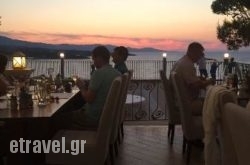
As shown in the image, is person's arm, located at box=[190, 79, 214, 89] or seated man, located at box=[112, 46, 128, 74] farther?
seated man, located at box=[112, 46, 128, 74]

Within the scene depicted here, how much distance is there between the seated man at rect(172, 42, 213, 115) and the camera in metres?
4.95

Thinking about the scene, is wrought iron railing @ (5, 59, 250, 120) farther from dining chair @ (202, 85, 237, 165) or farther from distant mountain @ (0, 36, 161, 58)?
dining chair @ (202, 85, 237, 165)

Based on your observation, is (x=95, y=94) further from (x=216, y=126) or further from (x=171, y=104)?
(x=171, y=104)

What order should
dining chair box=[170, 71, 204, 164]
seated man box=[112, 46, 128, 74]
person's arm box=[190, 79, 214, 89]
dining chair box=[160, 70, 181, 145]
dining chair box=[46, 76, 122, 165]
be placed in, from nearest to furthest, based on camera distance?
dining chair box=[46, 76, 122, 165] < dining chair box=[170, 71, 204, 164] < person's arm box=[190, 79, 214, 89] < dining chair box=[160, 70, 181, 145] < seated man box=[112, 46, 128, 74]

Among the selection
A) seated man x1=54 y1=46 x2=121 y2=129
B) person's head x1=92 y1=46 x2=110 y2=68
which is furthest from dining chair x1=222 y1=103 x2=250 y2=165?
person's head x1=92 y1=46 x2=110 y2=68

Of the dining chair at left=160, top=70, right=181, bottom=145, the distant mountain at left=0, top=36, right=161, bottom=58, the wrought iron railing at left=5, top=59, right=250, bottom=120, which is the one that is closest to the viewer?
the dining chair at left=160, top=70, right=181, bottom=145

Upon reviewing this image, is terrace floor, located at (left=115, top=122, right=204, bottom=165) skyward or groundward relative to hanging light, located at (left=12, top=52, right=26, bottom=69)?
groundward

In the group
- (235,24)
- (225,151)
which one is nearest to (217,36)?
(235,24)

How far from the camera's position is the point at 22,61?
5.15m

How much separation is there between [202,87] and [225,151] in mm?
2466

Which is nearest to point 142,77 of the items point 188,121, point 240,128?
point 188,121

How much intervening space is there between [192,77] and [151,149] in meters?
0.93

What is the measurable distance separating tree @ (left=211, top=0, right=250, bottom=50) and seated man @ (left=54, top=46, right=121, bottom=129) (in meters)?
4.38

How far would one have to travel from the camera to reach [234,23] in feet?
26.2
